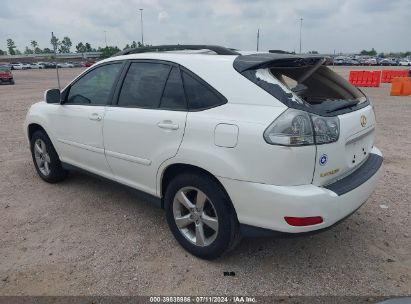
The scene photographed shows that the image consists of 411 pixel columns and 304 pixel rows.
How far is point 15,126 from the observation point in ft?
31.5

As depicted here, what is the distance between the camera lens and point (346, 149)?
2.79 metres

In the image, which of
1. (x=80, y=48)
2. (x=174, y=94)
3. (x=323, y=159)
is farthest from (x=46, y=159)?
(x=80, y=48)

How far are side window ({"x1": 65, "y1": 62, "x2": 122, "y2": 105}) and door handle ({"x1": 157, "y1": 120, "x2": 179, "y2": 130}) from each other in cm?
98

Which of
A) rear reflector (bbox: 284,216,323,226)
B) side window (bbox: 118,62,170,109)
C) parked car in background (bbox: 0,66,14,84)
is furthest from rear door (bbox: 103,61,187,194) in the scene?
parked car in background (bbox: 0,66,14,84)

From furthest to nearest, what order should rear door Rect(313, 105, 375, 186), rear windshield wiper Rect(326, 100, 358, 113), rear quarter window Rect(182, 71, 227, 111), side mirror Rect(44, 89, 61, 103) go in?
side mirror Rect(44, 89, 61, 103) → rear quarter window Rect(182, 71, 227, 111) → rear windshield wiper Rect(326, 100, 358, 113) → rear door Rect(313, 105, 375, 186)

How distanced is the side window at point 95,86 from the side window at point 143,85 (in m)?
0.24

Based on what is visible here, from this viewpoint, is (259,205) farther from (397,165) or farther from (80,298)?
(397,165)

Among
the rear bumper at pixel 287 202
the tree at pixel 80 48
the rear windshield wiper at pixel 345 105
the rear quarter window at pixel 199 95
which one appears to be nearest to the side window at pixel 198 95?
the rear quarter window at pixel 199 95

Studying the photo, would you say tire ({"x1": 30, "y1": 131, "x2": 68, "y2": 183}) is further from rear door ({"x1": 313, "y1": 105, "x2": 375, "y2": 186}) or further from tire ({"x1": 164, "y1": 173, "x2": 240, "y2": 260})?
rear door ({"x1": 313, "y1": 105, "x2": 375, "y2": 186})

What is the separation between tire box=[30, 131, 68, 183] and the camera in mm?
4829

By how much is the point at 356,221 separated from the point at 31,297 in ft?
10.2

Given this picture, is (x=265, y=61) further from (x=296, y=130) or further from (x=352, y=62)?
(x=352, y=62)

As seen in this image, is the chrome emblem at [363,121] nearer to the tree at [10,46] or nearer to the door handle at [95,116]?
the door handle at [95,116]

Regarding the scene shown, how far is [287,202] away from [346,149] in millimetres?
693
